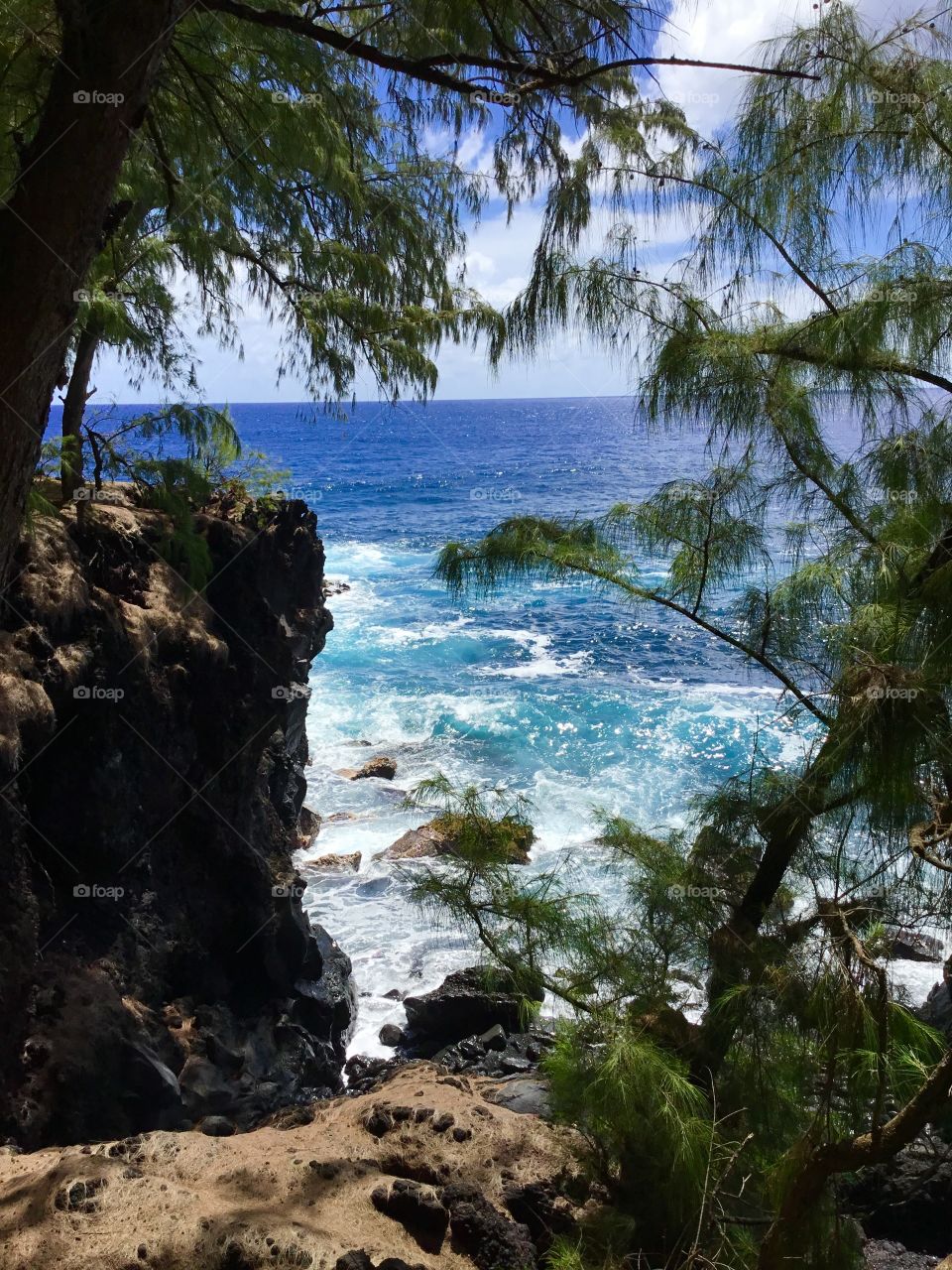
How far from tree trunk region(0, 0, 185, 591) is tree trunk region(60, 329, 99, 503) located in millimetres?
4839

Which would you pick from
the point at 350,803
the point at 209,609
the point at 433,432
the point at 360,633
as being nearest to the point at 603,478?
the point at 360,633

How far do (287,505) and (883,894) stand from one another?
8337 millimetres

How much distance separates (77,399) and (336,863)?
6.13 m

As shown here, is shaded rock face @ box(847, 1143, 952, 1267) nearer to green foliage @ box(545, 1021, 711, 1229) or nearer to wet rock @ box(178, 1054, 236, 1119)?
green foliage @ box(545, 1021, 711, 1229)

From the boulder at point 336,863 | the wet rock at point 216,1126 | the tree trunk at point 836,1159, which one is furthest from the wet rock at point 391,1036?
the tree trunk at point 836,1159

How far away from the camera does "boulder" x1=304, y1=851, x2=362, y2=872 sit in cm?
1098

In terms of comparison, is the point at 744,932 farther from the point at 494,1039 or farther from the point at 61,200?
the point at 494,1039

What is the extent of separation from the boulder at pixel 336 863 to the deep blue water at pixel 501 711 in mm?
149

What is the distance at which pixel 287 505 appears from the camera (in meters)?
10.2

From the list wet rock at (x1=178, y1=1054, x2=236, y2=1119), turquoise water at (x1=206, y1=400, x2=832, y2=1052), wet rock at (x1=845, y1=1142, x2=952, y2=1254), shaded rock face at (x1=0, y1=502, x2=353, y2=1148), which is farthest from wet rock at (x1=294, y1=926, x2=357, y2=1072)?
wet rock at (x1=845, y1=1142, x2=952, y2=1254)

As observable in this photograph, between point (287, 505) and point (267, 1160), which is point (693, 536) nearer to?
point (267, 1160)

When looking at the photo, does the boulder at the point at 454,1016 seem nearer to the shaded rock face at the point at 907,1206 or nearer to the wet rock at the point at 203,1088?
the wet rock at the point at 203,1088

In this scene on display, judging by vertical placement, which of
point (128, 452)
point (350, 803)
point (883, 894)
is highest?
point (128, 452)

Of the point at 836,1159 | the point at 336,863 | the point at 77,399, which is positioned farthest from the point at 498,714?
the point at 836,1159
